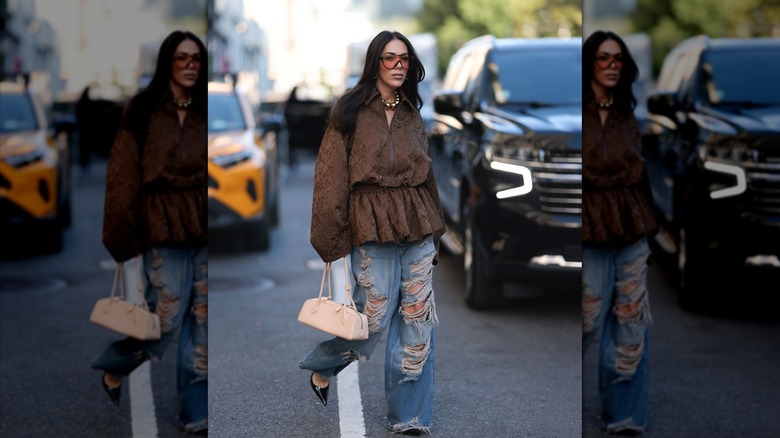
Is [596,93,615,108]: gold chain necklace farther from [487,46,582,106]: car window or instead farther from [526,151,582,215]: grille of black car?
[487,46,582,106]: car window

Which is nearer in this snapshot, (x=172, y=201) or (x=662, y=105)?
(x=172, y=201)

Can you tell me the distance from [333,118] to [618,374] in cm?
166

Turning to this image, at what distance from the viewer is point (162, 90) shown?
5.22 metres

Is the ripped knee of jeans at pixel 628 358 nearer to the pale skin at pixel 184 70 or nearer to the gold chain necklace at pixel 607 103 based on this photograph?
the gold chain necklace at pixel 607 103

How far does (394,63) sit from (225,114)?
85.9 inches

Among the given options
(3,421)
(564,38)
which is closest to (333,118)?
(564,38)

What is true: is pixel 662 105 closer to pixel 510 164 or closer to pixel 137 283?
pixel 510 164

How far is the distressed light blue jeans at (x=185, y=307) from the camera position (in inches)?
209

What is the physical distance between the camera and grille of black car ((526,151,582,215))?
513cm

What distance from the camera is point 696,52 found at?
30.2ft

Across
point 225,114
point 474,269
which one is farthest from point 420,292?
point 225,114

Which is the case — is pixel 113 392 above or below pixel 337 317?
below

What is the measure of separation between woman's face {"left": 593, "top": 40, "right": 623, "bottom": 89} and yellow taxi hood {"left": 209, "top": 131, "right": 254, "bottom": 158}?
237cm

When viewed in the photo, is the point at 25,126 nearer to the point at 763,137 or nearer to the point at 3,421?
the point at 3,421
